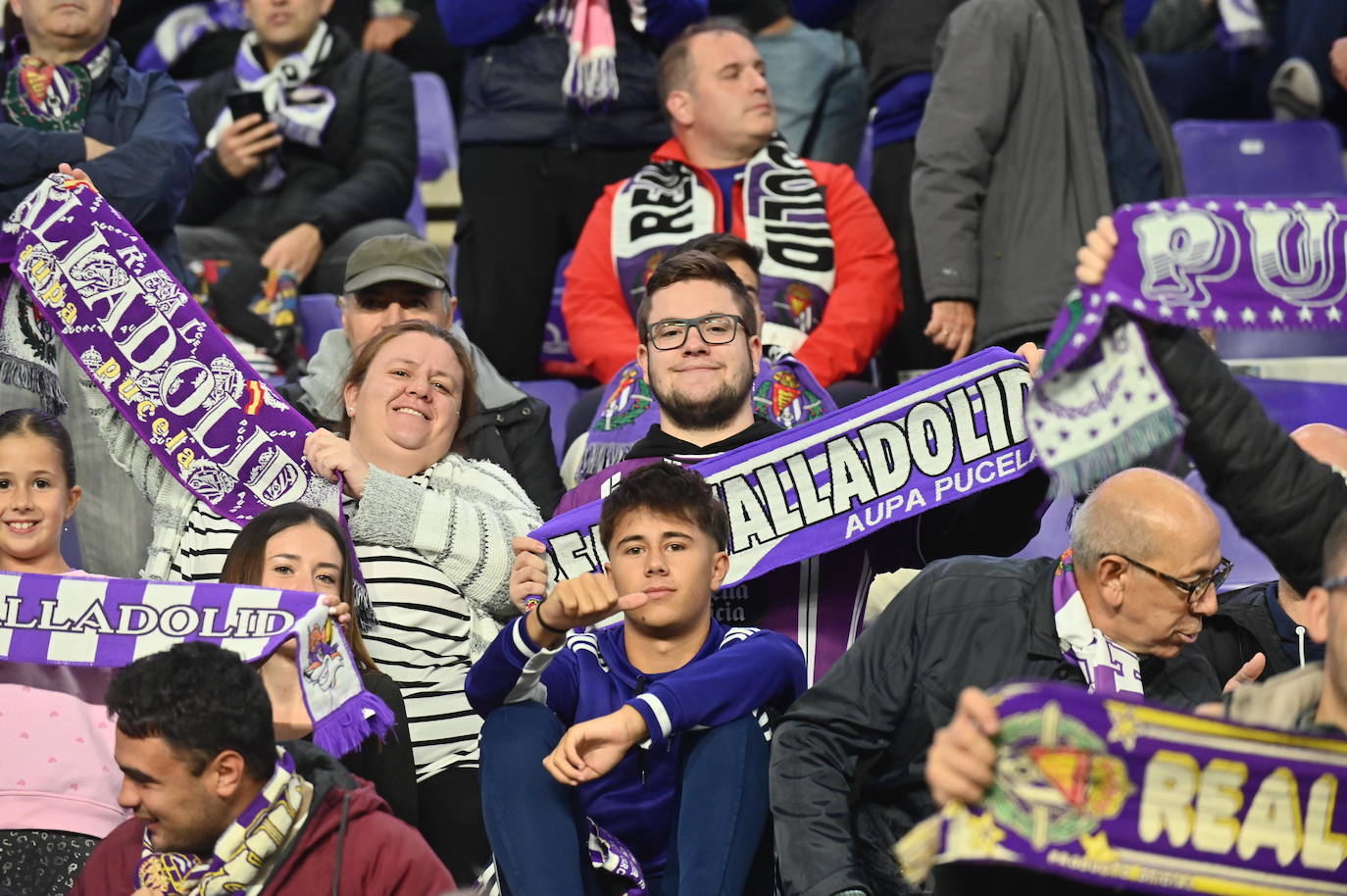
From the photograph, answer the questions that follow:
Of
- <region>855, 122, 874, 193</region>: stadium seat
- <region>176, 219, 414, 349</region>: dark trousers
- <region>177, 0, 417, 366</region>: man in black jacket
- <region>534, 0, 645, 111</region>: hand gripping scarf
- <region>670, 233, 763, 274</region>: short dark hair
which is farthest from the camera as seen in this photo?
<region>855, 122, 874, 193</region>: stadium seat

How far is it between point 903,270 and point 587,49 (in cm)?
116

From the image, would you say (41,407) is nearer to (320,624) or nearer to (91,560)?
(91,560)

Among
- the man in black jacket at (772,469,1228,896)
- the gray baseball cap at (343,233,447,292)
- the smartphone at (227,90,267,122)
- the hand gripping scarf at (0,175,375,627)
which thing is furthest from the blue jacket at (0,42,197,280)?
the man in black jacket at (772,469,1228,896)

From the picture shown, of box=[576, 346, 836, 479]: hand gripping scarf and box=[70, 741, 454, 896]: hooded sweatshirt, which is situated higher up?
box=[576, 346, 836, 479]: hand gripping scarf

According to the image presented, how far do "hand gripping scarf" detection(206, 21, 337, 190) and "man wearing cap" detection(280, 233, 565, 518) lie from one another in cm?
131

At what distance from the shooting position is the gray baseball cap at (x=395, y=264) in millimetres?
4910

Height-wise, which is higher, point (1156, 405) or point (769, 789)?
point (1156, 405)

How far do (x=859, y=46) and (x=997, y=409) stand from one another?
7.64 feet

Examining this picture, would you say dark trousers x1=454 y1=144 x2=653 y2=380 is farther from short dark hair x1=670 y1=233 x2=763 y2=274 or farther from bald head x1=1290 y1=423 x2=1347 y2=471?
bald head x1=1290 y1=423 x2=1347 y2=471

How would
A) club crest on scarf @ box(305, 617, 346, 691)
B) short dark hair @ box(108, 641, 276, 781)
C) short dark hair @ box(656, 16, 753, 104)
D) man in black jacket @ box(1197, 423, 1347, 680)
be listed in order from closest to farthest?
short dark hair @ box(108, 641, 276, 781) → club crest on scarf @ box(305, 617, 346, 691) → man in black jacket @ box(1197, 423, 1347, 680) → short dark hair @ box(656, 16, 753, 104)

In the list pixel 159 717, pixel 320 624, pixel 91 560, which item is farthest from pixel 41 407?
pixel 159 717

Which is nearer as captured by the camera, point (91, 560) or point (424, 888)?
point (424, 888)

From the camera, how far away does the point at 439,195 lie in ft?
25.2

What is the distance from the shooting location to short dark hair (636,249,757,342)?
4.30 metres
